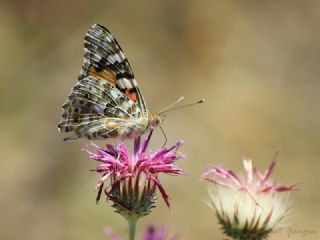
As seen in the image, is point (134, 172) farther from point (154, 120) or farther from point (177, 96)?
point (177, 96)

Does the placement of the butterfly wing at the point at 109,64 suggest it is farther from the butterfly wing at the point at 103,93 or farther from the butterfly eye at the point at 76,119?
the butterfly eye at the point at 76,119

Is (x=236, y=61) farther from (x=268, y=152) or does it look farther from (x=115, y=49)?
(x=115, y=49)

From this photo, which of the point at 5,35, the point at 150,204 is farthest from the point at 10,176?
the point at 150,204

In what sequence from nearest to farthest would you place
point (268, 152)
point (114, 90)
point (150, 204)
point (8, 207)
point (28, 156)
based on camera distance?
1. point (150, 204)
2. point (114, 90)
3. point (8, 207)
4. point (28, 156)
5. point (268, 152)

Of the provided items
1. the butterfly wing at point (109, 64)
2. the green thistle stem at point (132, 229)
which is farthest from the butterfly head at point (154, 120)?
the green thistle stem at point (132, 229)

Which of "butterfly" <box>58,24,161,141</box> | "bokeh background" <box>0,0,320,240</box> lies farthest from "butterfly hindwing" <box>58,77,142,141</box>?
"bokeh background" <box>0,0,320,240</box>

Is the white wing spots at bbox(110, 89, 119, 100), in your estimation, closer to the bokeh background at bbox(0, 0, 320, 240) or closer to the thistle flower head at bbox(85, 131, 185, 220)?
the thistle flower head at bbox(85, 131, 185, 220)
